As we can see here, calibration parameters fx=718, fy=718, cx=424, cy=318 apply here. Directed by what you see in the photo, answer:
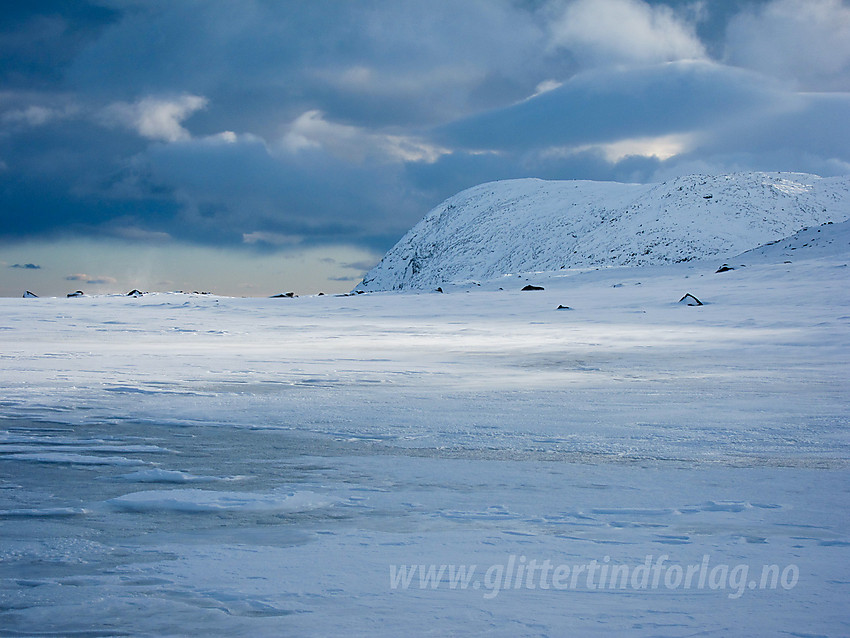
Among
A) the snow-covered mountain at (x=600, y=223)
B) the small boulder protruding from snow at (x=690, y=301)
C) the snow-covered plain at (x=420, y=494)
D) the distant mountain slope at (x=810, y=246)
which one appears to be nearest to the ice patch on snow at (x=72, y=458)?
the snow-covered plain at (x=420, y=494)

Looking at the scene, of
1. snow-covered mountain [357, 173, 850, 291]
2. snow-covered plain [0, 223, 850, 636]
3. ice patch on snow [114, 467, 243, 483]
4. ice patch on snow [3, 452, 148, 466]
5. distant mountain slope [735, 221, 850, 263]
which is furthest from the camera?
snow-covered mountain [357, 173, 850, 291]

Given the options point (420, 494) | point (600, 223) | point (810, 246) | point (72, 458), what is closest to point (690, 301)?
point (810, 246)

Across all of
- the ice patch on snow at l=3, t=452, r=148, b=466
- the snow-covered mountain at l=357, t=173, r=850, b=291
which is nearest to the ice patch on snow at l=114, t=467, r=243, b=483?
the ice patch on snow at l=3, t=452, r=148, b=466

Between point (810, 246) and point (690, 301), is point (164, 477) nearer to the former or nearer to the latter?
point (690, 301)

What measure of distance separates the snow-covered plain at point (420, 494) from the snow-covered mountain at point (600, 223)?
47083mm

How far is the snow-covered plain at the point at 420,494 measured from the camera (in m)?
2.31

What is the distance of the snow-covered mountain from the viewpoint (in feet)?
178

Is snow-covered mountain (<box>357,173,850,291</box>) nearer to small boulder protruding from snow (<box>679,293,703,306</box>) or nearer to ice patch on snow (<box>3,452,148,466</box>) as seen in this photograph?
small boulder protruding from snow (<box>679,293,703,306</box>)

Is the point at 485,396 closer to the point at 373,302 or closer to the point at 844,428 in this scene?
the point at 844,428

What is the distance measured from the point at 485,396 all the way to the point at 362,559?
12.5ft

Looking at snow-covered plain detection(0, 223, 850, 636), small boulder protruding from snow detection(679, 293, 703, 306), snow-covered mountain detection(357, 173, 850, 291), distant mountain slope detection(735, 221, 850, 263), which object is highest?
snow-covered mountain detection(357, 173, 850, 291)

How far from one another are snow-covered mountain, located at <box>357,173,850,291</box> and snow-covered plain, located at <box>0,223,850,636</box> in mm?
47083

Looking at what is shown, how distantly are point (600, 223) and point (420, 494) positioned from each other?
208 feet

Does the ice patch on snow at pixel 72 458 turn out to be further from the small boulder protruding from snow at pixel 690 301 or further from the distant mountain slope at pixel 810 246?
the distant mountain slope at pixel 810 246
